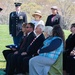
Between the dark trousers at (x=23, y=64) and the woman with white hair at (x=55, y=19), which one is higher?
the woman with white hair at (x=55, y=19)

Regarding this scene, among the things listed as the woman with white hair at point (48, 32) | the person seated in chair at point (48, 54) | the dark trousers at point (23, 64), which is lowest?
the dark trousers at point (23, 64)

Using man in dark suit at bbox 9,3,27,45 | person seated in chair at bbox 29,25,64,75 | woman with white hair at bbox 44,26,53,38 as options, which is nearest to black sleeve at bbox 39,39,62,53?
person seated in chair at bbox 29,25,64,75

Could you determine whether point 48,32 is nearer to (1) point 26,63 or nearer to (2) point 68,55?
(2) point 68,55

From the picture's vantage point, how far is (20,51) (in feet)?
23.7

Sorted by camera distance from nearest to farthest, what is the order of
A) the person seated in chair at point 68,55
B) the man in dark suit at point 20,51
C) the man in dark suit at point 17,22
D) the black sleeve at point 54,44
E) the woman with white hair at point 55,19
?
the black sleeve at point 54,44 < the person seated in chair at point 68,55 < the man in dark suit at point 20,51 < the woman with white hair at point 55,19 < the man in dark suit at point 17,22

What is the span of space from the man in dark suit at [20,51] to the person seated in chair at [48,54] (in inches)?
39.4

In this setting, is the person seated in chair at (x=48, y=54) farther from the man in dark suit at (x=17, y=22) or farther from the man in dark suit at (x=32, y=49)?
the man in dark suit at (x=17, y=22)

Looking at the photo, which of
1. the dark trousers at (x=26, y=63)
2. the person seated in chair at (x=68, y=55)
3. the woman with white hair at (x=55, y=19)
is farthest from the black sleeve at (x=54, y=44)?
the woman with white hair at (x=55, y=19)

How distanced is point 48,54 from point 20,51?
4.30 feet

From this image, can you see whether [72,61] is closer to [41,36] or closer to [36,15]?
[41,36]

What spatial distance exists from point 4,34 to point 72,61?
34.2 feet

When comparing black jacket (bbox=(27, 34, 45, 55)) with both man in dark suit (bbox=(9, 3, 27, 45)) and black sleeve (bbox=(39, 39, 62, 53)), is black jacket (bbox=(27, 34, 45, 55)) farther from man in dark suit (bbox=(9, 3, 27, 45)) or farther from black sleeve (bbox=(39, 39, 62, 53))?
man in dark suit (bbox=(9, 3, 27, 45))

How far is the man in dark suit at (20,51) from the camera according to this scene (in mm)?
7105

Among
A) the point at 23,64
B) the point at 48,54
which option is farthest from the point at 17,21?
the point at 48,54
